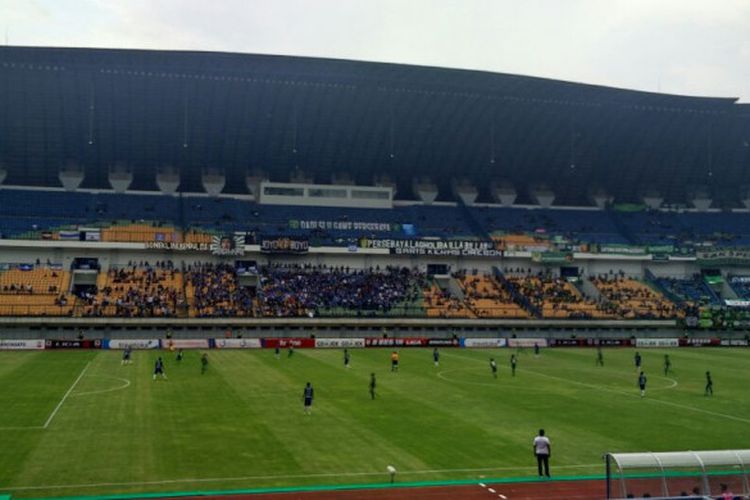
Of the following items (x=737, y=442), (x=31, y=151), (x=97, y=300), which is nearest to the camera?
(x=737, y=442)

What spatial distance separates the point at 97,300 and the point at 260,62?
90.1 ft

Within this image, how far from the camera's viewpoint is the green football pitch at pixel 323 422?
2427 centimetres

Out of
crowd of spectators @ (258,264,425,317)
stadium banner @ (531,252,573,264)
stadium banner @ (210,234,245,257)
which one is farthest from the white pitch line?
stadium banner @ (531,252,573,264)

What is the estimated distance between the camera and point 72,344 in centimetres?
6575

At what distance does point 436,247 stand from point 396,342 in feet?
64.3

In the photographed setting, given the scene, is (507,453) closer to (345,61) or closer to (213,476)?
(213,476)

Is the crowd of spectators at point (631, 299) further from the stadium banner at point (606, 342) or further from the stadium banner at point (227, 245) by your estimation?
the stadium banner at point (227, 245)

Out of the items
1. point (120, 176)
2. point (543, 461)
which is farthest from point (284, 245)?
point (543, 461)

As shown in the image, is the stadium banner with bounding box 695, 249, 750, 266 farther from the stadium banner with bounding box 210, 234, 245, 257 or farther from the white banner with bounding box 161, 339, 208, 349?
the white banner with bounding box 161, 339, 208, 349

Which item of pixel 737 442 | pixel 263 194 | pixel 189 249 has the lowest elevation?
pixel 737 442

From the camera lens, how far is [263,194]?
307 ft

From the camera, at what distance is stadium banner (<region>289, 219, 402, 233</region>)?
91.6 meters

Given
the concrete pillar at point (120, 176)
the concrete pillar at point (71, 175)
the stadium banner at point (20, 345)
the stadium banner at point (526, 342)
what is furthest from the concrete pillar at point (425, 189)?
the stadium banner at point (20, 345)

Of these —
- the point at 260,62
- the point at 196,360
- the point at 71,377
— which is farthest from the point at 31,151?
the point at 71,377
